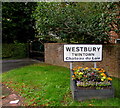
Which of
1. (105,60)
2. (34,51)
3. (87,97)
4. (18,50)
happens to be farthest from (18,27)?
(87,97)

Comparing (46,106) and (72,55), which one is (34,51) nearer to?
(72,55)

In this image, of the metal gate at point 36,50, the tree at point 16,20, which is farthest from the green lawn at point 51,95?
the tree at point 16,20

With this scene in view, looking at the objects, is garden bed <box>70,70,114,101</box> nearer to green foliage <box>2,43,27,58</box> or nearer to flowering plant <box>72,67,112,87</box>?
flowering plant <box>72,67,112,87</box>

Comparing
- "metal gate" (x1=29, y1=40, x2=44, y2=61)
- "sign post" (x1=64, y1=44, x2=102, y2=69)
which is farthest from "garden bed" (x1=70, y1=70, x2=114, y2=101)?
"metal gate" (x1=29, y1=40, x2=44, y2=61)

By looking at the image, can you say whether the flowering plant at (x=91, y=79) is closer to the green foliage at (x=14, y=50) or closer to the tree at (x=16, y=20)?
the green foliage at (x=14, y=50)

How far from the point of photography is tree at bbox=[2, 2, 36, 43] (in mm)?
16062

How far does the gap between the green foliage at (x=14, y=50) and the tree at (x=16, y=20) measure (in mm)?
1322

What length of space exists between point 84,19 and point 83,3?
80 cm

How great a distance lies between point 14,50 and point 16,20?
3.83m

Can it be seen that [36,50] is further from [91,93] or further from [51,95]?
[91,93]

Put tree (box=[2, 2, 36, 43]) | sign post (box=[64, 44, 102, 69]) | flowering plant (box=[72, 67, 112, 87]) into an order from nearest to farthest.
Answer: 1. flowering plant (box=[72, 67, 112, 87])
2. sign post (box=[64, 44, 102, 69])
3. tree (box=[2, 2, 36, 43])

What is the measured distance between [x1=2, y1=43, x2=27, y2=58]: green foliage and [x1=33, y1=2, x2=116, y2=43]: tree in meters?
8.31

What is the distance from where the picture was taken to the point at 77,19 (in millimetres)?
7441

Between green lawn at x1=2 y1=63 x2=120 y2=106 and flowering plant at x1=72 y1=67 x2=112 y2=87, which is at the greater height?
flowering plant at x1=72 y1=67 x2=112 y2=87
